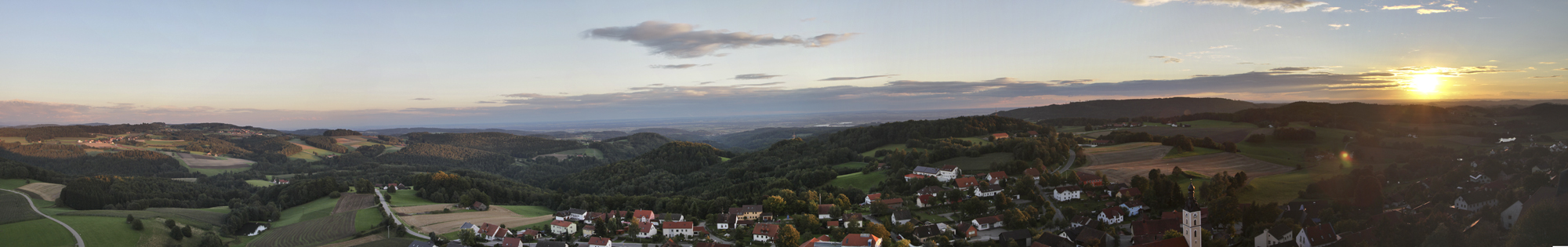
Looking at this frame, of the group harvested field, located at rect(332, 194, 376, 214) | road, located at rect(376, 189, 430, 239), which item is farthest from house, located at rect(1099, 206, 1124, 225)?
harvested field, located at rect(332, 194, 376, 214)

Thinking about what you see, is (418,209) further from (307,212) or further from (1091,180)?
(1091,180)

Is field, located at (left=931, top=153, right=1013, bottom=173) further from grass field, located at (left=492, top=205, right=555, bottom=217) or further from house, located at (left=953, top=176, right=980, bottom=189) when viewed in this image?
grass field, located at (left=492, top=205, right=555, bottom=217)

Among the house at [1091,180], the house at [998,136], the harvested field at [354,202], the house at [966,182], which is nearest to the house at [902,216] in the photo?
the house at [966,182]

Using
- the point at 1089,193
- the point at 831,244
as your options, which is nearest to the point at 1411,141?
the point at 1089,193

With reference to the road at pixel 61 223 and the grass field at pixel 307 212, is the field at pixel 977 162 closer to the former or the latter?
the grass field at pixel 307 212

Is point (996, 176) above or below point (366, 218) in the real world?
above

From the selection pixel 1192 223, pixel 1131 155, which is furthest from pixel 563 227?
pixel 1131 155

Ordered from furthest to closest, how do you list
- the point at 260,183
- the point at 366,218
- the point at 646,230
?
the point at 260,183 → the point at 366,218 → the point at 646,230
